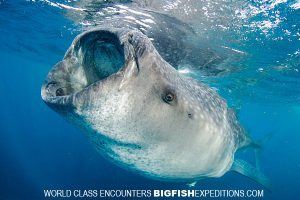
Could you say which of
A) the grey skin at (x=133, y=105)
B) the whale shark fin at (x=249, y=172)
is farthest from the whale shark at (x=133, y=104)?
the whale shark fin at (x=249, y=172)

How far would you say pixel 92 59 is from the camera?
11.1ft

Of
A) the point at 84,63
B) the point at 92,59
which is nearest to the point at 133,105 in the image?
the point at 84,63

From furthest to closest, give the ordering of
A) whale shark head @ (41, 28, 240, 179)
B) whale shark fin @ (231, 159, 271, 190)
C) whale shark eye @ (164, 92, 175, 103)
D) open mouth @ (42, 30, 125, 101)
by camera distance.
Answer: whale shark fin @ (231, 159, 271, 190), open mouth @ (42, 30, 125, 101), whale shark eye @ (164, 92, 175, 103), whale shark head @ (41, 28, 240, 179)

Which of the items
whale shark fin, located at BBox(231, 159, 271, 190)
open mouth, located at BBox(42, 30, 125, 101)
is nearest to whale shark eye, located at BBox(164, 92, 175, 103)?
open mouth, located at BBox(42, 30, 125, 101)

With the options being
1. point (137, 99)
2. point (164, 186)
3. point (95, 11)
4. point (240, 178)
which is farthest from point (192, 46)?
point (240, 178)

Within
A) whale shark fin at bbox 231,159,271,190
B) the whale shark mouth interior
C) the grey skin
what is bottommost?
whale shark fin at bbox 231,159,271,190

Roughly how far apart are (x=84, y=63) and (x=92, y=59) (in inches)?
6.9

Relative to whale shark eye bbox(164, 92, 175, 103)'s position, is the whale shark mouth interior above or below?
above

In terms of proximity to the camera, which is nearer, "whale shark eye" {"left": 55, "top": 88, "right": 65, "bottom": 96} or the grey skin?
the grey skin

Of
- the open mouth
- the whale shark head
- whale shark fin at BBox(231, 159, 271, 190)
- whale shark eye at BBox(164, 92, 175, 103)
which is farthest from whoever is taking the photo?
whale shark fin at BBox(231, 159, 271, 190)

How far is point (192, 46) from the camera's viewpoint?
1156cm

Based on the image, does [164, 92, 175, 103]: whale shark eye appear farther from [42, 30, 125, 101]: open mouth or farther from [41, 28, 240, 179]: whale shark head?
[42, 30, 125, 101]: open mouth

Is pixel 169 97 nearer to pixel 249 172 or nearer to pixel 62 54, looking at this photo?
pixel 249 172

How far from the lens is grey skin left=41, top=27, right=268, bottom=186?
237cm
